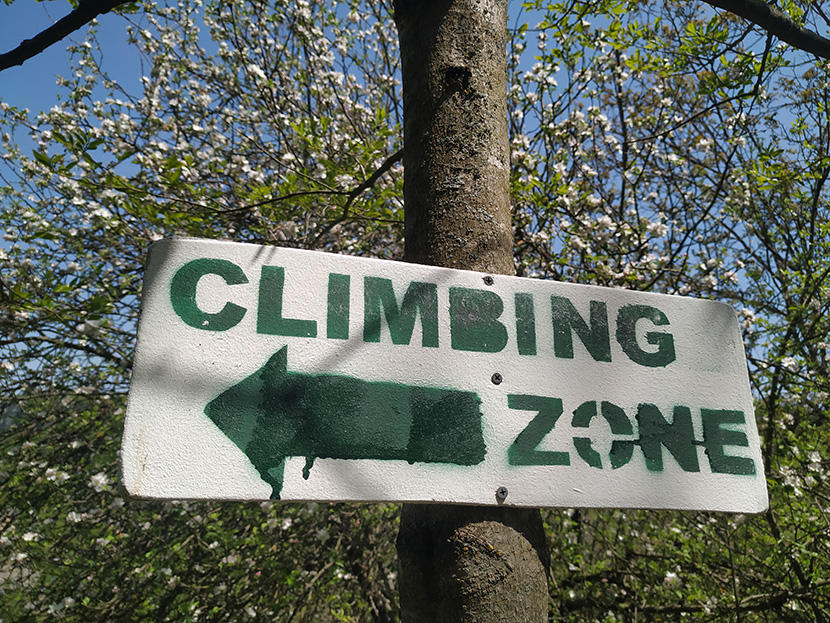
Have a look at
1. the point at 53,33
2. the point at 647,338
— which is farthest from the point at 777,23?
the point at 53,33

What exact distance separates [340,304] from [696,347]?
71 cm

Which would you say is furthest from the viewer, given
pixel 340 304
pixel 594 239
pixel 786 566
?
pixel 594 239

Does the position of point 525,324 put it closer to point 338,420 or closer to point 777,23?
point 338,420

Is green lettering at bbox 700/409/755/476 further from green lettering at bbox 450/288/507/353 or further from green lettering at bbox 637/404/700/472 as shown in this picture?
green lettering at bbox 450/288/507/353

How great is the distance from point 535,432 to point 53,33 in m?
1.26

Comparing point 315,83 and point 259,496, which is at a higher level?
point 315,83

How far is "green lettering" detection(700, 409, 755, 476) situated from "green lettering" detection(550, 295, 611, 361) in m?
0.23

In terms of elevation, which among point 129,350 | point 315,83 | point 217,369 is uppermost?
point 315,83

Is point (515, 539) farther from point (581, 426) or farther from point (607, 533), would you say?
point (607, 533)

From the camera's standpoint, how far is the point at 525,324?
95 centimetres

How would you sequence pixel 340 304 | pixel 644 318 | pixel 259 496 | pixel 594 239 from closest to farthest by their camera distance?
1. pixel 259 496
2. pixel 340 304
3. pixel 644 318
4. pixel 594 239

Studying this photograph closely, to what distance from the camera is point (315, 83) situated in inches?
152

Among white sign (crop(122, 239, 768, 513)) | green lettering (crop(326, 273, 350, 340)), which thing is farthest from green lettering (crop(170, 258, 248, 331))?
green lettering (crop(326, 273, 350, 340))

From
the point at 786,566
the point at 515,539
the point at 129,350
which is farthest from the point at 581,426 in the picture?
the point at 129,350
